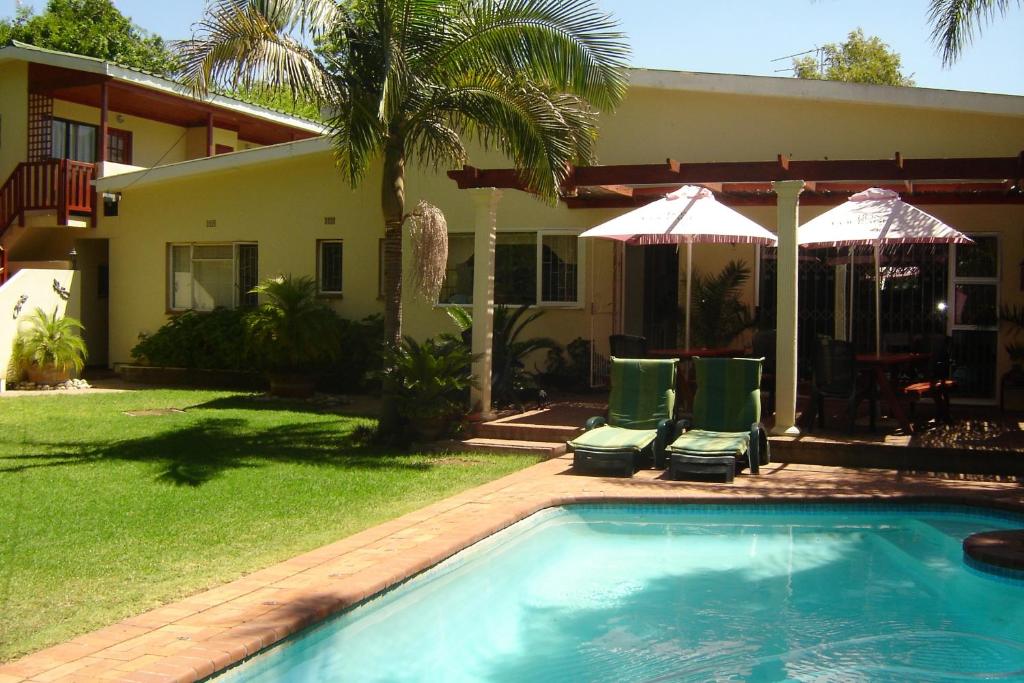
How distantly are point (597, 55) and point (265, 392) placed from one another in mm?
9015

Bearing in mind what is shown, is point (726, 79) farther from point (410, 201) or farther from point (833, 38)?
point (833, 38)

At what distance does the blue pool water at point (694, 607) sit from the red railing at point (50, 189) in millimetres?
15153

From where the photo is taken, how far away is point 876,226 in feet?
38.4

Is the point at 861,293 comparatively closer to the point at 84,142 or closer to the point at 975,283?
the point at 975,283

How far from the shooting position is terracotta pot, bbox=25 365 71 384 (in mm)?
17453

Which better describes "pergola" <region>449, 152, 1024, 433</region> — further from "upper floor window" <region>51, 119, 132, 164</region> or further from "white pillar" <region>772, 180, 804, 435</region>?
"upper floor window" <region>51, 119, 132, 164</region>

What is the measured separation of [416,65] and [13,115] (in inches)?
558

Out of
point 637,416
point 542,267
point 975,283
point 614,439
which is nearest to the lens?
point 614,439

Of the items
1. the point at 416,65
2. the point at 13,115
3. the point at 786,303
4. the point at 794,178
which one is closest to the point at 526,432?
the point at 786,303

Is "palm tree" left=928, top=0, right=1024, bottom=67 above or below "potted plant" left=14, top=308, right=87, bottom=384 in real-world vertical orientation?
above

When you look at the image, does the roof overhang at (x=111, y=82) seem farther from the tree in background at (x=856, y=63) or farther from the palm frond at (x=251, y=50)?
the tree in background at (x=856, y=63)

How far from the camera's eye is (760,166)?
37.7 ft

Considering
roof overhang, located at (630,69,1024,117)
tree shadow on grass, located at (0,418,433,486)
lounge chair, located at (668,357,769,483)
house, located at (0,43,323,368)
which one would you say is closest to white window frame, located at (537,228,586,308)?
roof overhang, located at (630,69,1024,117)

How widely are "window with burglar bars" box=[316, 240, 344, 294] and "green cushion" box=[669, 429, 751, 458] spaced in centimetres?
934
